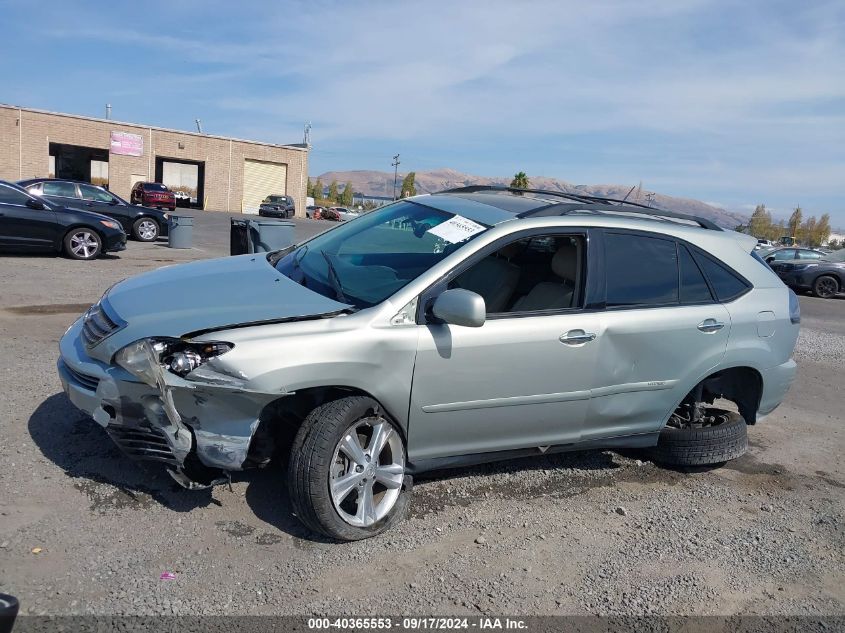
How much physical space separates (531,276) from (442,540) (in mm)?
1730

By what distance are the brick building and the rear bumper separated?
44883 mm

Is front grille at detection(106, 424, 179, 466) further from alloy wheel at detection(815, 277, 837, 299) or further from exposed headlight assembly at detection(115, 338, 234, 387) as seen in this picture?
alloy wheel at detection(815, 277, 837, 299)

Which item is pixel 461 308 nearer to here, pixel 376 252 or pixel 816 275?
pixel 376 252

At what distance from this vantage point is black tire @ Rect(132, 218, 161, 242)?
60.1 feet

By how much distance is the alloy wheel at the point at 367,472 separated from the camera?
3.61 m

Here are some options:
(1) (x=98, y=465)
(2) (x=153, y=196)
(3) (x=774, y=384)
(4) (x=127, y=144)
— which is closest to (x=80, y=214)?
(1) (x=98, y=465)

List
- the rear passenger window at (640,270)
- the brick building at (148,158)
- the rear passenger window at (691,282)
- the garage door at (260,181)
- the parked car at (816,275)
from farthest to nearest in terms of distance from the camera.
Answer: the garage door at (260,181)
the brick building at (148,158)
the parked car at (816,275)
the rear passenger window at (691,282)
the rear passenger window at (640,270)

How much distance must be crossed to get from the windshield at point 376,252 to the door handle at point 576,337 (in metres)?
0.77

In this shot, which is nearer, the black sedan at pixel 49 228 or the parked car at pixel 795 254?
the black sedan at pixel 49 228

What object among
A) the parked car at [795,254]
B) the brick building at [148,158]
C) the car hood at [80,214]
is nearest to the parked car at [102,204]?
the car hood at [80,214]

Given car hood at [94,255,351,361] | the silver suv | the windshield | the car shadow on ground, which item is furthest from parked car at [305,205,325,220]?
car hood at [94,255,351,361]

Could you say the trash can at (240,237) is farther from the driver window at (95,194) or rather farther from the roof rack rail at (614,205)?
the driver window at (95,194)

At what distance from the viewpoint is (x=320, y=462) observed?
349 cm

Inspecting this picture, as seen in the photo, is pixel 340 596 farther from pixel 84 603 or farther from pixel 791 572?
pixel 791 572
